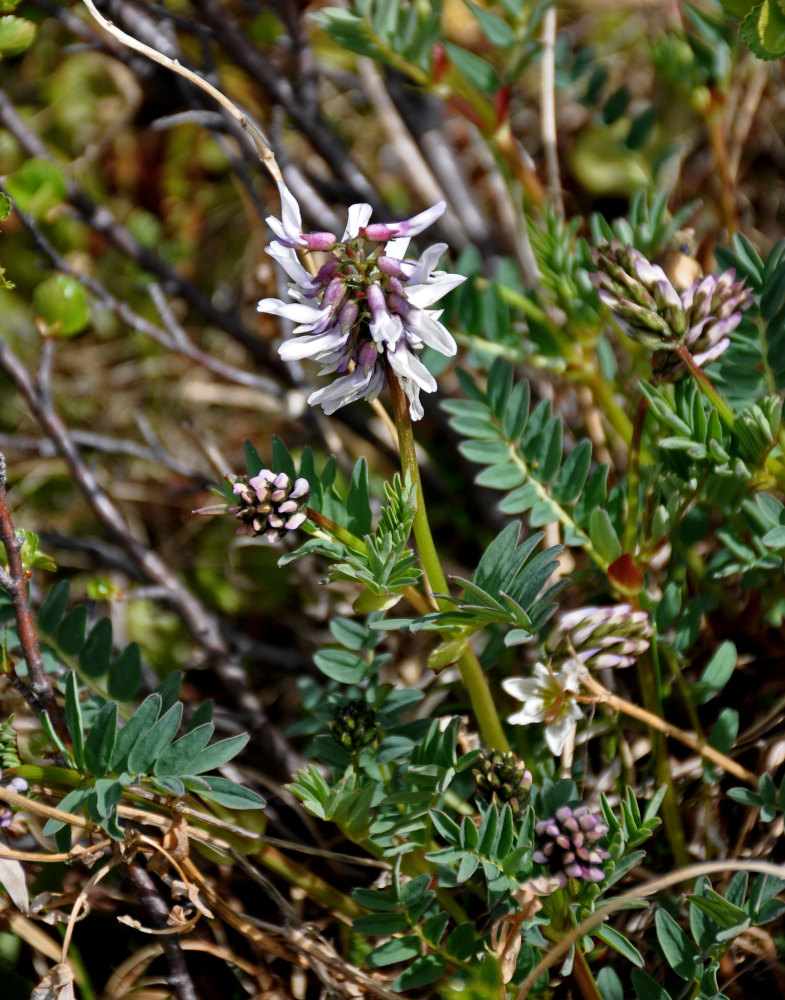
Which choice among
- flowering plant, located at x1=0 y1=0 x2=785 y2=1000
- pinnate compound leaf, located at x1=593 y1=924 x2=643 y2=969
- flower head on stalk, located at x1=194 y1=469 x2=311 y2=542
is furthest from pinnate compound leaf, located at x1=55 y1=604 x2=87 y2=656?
pinnate compound leaf, located at x1=593 y1=924 x2=643 y2=969

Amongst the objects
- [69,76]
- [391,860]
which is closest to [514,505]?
[391,860]

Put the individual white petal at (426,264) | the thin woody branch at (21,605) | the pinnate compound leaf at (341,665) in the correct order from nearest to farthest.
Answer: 1. the individual white petal at (426,264)
2. the thin woody branch at (21,605)
3. the pinnate compound leaf at (341,665)

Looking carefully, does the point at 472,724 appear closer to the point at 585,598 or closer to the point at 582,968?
the point at 585,598

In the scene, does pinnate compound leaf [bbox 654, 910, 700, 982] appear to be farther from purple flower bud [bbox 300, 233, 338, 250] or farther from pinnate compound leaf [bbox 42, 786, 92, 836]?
purple flower bud [bbox 300, 233, 338, 250]

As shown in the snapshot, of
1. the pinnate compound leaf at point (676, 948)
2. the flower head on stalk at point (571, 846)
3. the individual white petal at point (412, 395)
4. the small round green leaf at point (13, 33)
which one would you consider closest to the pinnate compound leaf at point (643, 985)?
the pinnate compound leaf at point (676, 948)

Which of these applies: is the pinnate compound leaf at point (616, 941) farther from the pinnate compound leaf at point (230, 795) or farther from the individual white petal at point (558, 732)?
the pinnate compound leaf at point (230, 795)
